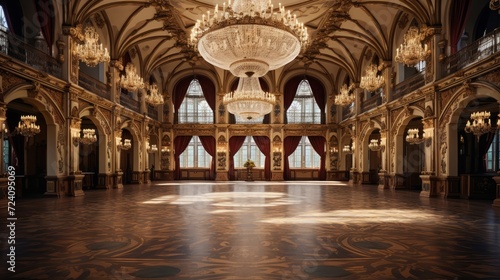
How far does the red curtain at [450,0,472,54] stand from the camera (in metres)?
11.4

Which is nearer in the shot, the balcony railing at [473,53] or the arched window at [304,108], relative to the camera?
the balcony railing at [473,53]

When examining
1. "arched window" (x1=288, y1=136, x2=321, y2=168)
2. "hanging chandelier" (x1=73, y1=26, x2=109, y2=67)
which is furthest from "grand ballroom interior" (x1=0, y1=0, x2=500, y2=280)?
"arched window" (x1=288, y1=136, x2=321, y2=168)

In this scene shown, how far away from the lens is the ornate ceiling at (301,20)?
12805mm

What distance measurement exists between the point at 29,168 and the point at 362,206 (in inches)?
520

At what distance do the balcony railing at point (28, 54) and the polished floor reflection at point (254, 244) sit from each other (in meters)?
4.54

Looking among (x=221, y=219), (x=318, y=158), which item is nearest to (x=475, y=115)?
(x=221, y=219)

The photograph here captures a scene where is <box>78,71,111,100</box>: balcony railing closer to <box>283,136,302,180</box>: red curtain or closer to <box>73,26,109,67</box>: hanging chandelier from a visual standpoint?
<box>73,26,109,67</box>: hanging chandelier

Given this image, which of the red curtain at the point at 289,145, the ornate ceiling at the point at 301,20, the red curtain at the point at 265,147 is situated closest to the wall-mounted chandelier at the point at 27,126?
the ornate ceiling at the point at 301,20

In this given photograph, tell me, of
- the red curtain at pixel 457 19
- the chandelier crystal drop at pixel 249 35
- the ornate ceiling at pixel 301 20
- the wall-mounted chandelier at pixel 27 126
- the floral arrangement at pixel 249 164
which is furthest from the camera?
the floral arrangement at pixel 249 164

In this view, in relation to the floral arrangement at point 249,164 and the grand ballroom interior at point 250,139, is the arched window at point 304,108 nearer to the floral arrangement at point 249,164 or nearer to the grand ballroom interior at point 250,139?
the grand ballroom interior at point 250,139

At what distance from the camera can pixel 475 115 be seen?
9.66 metres

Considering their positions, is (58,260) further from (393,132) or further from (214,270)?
(393,132)

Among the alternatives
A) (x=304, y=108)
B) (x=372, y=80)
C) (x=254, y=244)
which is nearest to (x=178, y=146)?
(x=304, y=108)

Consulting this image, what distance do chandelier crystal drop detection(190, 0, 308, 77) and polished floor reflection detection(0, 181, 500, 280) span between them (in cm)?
376
